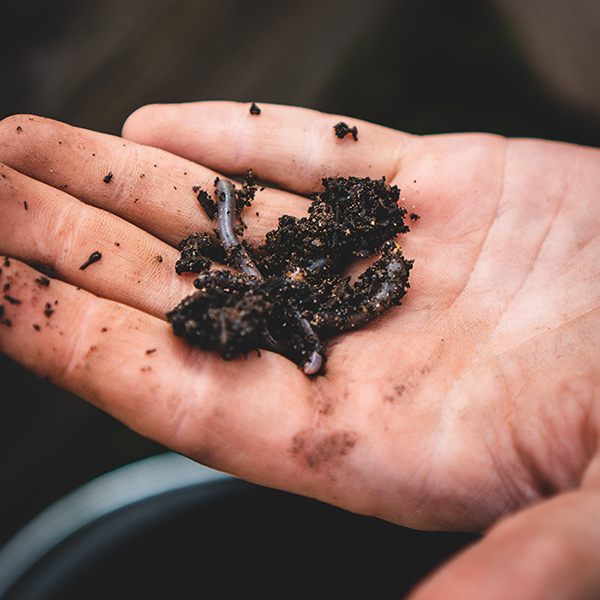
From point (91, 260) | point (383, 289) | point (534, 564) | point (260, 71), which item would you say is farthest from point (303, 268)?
point (260, 71)

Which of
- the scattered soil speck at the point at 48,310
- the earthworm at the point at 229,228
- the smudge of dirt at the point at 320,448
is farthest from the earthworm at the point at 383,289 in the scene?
the scattered soil speck at the point at 48,310

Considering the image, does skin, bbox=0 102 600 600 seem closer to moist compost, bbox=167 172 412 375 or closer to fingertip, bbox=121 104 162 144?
fingertip, bbox=121 104 162 144

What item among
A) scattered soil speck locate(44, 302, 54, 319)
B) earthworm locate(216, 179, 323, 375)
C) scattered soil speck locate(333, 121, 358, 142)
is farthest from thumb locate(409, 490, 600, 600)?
scattered soil speck locate(333, 121, 358, 142)

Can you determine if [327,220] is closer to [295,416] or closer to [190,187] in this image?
[190,187]

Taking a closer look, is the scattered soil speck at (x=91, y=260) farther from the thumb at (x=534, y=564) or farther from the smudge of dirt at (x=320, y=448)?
the thumb at (x=534, y=564)

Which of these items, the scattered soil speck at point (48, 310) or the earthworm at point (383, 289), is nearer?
the scattered soil speck at point (48, 310)


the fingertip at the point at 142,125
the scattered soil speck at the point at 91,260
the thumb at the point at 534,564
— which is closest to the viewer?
the thumb at the point at 534,564
